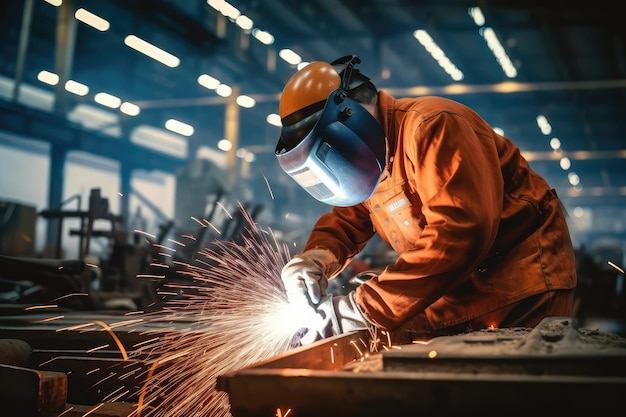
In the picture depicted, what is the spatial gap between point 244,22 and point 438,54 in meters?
4.26

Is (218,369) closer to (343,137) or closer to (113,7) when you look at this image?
(343,137)

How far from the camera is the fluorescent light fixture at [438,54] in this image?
11102mm

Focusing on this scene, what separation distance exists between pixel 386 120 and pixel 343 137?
8.8 inches

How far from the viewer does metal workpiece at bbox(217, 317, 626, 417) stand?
0.98m

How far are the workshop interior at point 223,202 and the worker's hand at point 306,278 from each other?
0.47 feet

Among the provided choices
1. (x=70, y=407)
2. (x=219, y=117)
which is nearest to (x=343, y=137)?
(x=70, y=407)

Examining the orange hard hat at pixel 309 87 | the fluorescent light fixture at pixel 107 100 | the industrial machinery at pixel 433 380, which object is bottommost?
the industrial machinery at pixel 433 380

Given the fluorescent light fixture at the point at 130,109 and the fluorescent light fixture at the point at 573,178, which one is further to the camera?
the fluorescent light fixture at the point at 573,178

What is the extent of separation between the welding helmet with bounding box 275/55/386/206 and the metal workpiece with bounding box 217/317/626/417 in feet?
2.25

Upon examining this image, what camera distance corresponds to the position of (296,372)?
1.10 meters

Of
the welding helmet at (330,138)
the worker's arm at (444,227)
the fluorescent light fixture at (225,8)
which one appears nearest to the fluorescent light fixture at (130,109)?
the fluorescent light fixture at (225,8)

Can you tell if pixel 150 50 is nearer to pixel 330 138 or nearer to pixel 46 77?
pixel 46 77

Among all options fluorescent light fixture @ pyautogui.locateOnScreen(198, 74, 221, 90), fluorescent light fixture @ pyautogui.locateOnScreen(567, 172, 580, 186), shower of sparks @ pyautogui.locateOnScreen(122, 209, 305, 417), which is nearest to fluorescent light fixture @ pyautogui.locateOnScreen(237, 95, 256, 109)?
fluorescent light fixture @ pyautogui.locateOnScreen(198, 74, 221, 90)

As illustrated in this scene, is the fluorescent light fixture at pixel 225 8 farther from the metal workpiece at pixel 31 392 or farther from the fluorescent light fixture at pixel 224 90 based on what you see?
the metal workpiece at pixel 31 392
